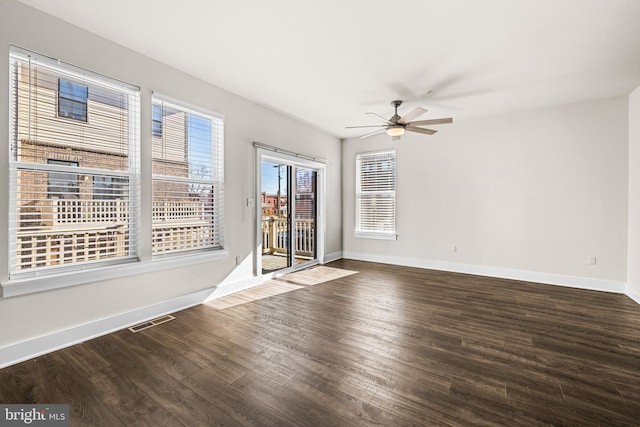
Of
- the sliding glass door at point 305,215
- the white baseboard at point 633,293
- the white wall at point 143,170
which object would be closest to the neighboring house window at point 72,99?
the white wall at point 143,170

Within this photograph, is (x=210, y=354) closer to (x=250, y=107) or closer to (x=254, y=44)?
(x=254, y=44)

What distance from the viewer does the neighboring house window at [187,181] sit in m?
3.27

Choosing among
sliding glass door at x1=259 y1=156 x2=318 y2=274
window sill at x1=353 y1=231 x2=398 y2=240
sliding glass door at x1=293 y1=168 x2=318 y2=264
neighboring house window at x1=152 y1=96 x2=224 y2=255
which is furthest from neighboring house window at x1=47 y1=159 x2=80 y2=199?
window sill at x1=353 y1=231 x2=398 y2=240

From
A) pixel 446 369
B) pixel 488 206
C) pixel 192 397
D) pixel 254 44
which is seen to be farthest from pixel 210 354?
pixel 488 206

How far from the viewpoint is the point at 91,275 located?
2.66 meters

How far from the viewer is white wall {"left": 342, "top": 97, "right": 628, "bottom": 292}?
420 cm

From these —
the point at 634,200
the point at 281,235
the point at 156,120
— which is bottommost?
the point at 281,235

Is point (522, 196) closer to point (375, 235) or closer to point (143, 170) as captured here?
point (375, 235)

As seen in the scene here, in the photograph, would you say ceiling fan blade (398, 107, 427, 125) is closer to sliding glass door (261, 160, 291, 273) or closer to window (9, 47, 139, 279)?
sliding glass door (261, 160, 291, 273)

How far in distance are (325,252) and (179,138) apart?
3772mm

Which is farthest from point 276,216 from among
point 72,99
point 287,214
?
point 72,99

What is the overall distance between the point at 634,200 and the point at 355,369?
4.63 m

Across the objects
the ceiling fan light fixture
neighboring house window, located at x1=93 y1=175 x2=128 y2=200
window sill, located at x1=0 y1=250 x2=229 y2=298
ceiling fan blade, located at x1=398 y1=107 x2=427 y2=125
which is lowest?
window sill, located at x1=0 y1=250 x2=229 y2=298

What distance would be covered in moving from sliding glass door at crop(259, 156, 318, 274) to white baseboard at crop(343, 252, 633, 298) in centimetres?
149
